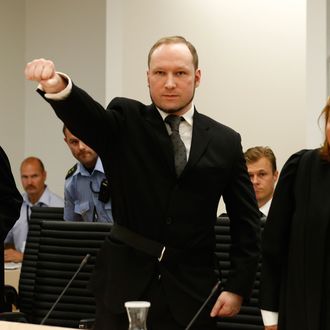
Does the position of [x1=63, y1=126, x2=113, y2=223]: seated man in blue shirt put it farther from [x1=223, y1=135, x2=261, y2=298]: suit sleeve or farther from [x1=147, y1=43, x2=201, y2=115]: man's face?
[x1=147, y1=43, x2=201, y2=115]: man's face

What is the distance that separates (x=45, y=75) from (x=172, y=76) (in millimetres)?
474

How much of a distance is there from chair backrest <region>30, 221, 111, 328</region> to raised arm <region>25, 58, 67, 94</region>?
125 cm

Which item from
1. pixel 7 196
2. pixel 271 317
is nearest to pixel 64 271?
pixel 7 196

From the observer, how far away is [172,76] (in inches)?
101

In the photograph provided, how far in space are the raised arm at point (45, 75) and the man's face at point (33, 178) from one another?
14.4 feet

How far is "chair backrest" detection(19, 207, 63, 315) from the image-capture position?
3.82 meters

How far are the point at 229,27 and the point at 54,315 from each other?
2.97 m

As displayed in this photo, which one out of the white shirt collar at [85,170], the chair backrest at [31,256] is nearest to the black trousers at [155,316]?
the chair backrest at [31,256]

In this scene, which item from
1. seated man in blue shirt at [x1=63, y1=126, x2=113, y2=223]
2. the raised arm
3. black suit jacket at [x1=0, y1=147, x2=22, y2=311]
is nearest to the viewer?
the raised arm

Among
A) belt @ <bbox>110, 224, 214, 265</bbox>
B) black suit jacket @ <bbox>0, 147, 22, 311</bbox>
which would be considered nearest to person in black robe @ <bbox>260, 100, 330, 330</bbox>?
belt @ <bbox>110, 224, 214, 265</bbox>

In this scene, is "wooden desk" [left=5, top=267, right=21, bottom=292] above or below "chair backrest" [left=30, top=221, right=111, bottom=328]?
below

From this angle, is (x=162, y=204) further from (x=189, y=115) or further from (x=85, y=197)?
(x=85, y=197)

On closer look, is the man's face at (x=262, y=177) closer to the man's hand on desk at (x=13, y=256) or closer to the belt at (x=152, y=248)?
the man's hand on desk at (x=13, y=256)

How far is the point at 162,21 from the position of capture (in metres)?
5.97
